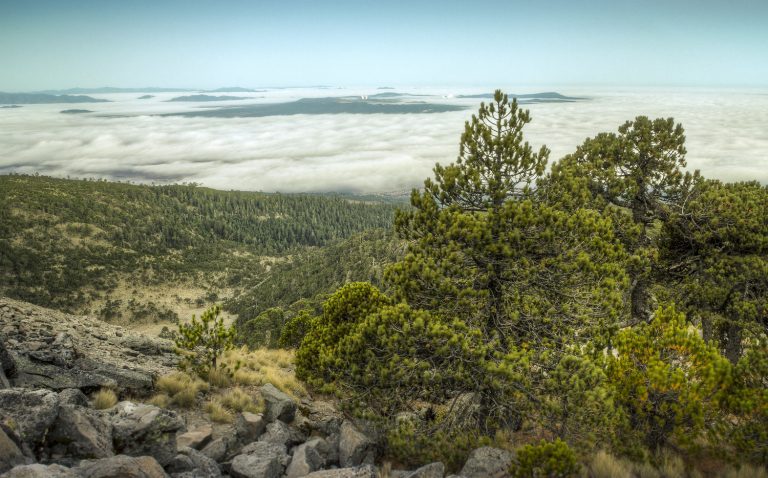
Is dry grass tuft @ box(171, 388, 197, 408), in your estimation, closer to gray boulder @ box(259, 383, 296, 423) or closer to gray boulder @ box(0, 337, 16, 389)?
gray boulder @ box(259, 383, 296, 423)

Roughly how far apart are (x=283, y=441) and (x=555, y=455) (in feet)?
18.9

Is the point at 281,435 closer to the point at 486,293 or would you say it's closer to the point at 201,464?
the point at 201,464

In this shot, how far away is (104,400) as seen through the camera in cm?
931

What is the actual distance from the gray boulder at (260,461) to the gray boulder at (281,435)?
0.77 metres

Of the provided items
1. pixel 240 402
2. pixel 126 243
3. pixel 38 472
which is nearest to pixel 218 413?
pixel 240 402

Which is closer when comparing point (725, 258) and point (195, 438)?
point (195, 438)

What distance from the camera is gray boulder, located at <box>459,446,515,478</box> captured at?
7.70 metres

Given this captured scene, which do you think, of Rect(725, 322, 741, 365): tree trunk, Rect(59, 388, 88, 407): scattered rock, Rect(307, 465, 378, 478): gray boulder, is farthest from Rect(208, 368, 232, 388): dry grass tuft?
Rect(725, 322, 741, 365): tree trunk

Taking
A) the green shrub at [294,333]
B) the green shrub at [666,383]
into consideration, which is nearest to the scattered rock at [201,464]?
the green shrub at [666,383]

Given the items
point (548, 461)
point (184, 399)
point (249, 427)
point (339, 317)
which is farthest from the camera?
point (339, 317)

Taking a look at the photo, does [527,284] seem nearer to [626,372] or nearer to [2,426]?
[626,372]

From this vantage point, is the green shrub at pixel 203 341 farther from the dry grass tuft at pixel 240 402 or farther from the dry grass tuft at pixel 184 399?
the dry grass tuft at pixel 184 399

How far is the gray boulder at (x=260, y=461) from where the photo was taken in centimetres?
746

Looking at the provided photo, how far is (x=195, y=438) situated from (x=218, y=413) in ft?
6.31
